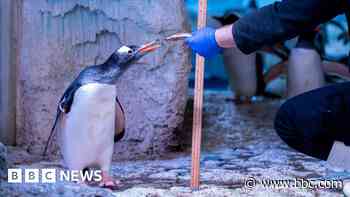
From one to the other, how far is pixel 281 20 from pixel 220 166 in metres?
0.65

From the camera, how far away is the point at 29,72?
6.17 feet

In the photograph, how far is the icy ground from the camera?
137 cm

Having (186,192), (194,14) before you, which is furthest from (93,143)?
(194,14)

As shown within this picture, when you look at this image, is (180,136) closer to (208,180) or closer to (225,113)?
(208,180)

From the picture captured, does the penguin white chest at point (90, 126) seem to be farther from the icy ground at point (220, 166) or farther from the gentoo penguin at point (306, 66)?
the gentoo penguin at point (306, 66)

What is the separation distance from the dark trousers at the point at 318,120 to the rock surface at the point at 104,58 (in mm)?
538

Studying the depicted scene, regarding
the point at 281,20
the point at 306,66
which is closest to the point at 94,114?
the point at 281,20

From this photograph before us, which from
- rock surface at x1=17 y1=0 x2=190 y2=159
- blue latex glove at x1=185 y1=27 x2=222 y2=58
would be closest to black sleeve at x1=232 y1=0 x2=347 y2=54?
blue latex glove at x1=185 y1=27 x2=222 y2=58

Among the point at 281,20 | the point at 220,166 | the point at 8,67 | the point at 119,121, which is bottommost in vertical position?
the point at 220,166

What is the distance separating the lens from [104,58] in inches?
73.3

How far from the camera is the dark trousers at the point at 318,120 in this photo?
1368mm

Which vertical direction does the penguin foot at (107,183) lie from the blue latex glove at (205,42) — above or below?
below

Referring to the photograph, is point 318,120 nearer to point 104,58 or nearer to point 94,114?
point 94,114

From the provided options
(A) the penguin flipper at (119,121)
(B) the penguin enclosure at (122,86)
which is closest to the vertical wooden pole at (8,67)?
(B) the penguin enclosure at (122,86)
